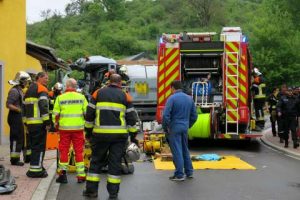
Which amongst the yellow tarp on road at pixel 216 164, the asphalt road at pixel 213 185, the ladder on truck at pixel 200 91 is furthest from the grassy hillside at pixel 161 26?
the asphalt road at pixel 213 185

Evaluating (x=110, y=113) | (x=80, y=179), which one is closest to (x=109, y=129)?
(x=110, y=113)

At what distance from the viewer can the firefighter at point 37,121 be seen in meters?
9.76

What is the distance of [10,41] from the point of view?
16.3 meters

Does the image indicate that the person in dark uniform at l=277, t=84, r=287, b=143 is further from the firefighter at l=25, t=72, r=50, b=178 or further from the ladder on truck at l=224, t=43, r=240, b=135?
the firefighter at l=25, t=72, r=50, b=178

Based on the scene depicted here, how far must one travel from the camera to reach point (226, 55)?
14.6 m

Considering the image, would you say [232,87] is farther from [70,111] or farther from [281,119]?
[70,111]

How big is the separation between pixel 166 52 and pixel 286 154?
13.5 feet

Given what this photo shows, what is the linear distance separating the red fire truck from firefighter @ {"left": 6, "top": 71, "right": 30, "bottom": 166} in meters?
4.41

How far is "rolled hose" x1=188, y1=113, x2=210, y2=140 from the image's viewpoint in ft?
Answer: 47.2

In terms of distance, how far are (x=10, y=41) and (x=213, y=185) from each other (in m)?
9.14

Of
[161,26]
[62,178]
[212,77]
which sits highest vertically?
[161,26]

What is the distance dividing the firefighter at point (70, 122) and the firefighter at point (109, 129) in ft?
3.35

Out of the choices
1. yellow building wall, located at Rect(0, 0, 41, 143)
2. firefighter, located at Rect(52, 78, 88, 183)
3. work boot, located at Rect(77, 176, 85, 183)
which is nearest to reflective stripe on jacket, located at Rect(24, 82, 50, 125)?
firefighter, located at Rect(52, 78, 88, 183)

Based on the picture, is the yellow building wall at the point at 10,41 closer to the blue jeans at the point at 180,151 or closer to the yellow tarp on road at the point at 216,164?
the yellow tarp on road at the point at 216,164
